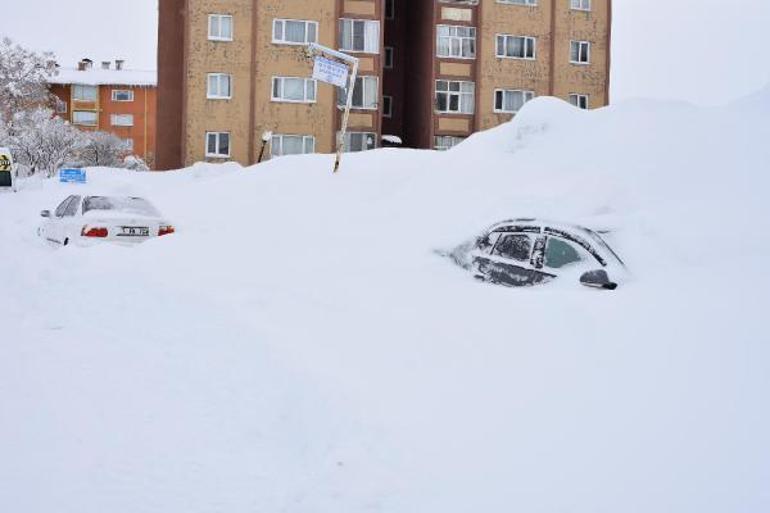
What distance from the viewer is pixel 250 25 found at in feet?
114

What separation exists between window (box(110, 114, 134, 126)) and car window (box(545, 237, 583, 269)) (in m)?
68.1

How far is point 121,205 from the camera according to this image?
44.8ft

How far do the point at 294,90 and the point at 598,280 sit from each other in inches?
1133

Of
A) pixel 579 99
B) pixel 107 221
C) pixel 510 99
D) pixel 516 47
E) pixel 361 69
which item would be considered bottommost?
pixel 107 221

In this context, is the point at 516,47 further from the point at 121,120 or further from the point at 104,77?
the point at 104,77

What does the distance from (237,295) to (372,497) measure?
18.1ft

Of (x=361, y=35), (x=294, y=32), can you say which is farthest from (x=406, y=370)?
(x=361, y=35)

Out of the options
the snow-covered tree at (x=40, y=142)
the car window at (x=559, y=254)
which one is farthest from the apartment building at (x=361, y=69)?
the car window at (x=559, y=254)

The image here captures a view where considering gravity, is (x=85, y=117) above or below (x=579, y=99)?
above

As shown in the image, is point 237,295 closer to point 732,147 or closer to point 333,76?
point 732,147

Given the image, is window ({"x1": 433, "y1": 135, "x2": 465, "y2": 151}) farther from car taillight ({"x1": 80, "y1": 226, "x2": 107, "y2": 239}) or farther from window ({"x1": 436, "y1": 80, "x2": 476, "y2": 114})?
car taillight ({"x1": 80, "y1": 226, "x2": 107, "y2": 239})

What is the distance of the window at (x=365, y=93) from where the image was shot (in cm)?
3603

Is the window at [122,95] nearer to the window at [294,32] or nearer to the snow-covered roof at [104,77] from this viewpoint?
the snow-covered roof at [104,77]

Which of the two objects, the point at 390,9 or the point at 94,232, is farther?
the point at 390,9
